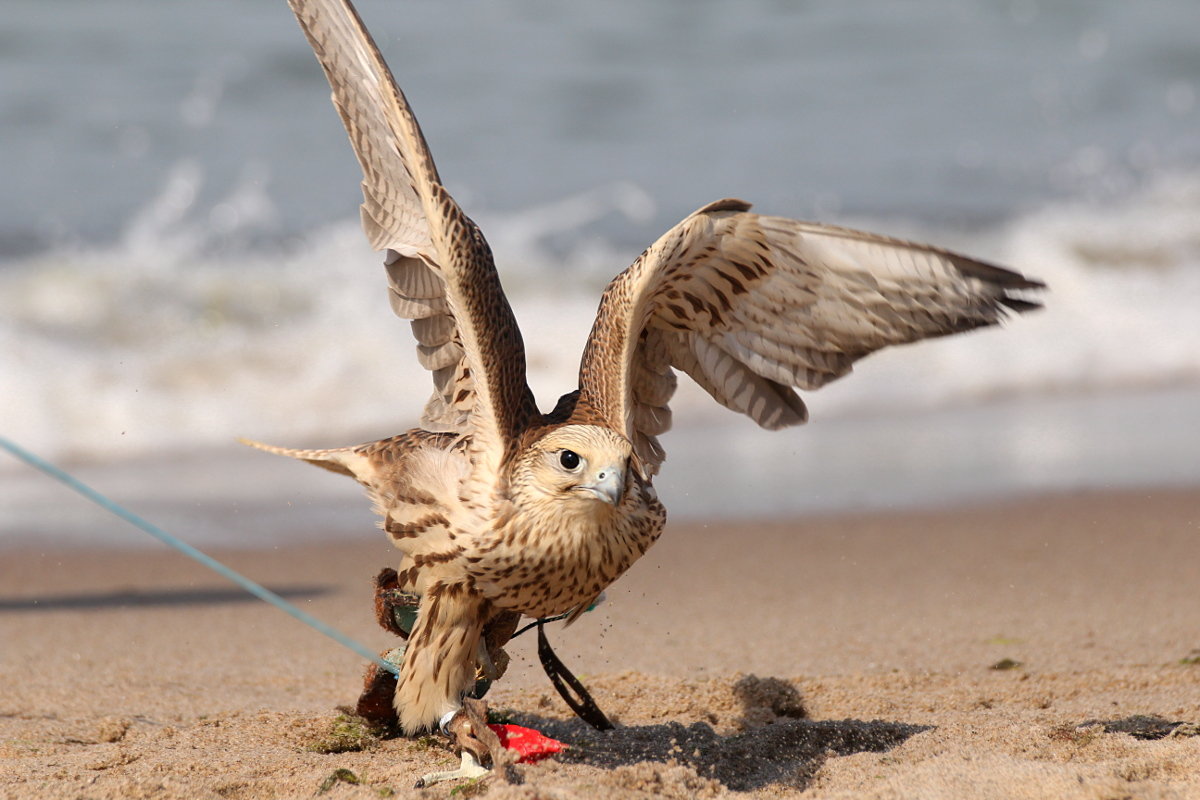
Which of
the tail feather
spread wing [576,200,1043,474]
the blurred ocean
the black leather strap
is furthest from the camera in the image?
the blurred ocean

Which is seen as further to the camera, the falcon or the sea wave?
the sea wave

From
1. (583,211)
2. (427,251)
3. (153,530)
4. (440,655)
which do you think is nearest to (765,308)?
(427,251)

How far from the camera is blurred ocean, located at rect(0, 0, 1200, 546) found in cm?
870

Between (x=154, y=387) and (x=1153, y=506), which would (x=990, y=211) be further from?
(x=154, y=387)

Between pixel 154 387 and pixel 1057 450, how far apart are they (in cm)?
626

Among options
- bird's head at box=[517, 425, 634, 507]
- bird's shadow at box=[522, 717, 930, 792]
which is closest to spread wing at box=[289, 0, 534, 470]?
bird's head at box=[517, 425, 634, 507]

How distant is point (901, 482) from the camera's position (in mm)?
8031

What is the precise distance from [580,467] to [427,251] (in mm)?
1098

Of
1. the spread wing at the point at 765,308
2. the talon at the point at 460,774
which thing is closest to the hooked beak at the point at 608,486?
the spread wing at the point at 765,308

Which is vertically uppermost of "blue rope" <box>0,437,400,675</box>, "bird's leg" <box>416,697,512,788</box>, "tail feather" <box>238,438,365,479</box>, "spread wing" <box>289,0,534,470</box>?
"spread wing" <box>289,0,534,470</box>

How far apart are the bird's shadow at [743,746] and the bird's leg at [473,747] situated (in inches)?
11.4

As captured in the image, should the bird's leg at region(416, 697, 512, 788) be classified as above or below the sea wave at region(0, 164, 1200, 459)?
below

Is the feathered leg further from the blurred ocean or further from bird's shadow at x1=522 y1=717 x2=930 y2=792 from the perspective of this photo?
the blurred ocean

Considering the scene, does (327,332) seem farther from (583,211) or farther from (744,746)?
(744,746)
